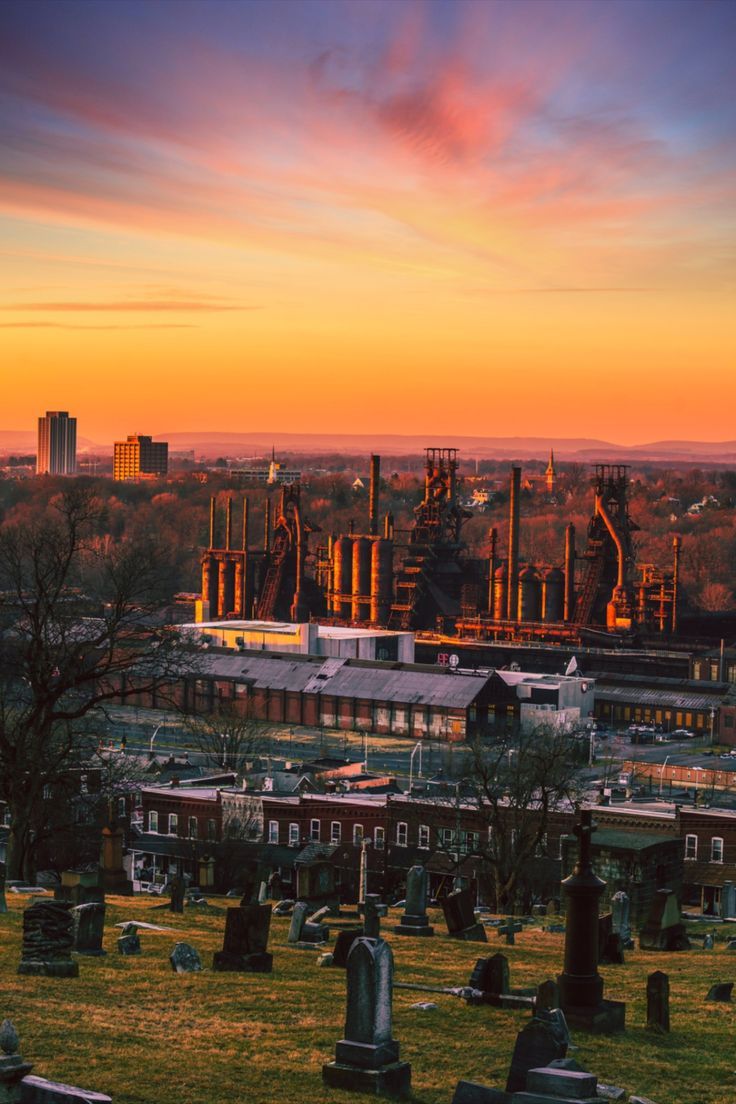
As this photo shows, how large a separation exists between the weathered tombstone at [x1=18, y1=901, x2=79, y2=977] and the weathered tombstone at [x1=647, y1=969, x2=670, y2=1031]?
644 cm

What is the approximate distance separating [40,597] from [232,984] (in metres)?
14.8

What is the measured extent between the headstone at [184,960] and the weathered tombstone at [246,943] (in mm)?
259

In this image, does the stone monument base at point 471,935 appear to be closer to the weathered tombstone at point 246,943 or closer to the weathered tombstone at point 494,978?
the weathered tombstone at point 246,943

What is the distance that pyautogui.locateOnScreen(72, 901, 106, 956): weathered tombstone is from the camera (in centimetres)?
2173

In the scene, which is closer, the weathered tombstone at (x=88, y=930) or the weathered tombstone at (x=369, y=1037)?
the weathered tombstone at (x=369, y=1037)

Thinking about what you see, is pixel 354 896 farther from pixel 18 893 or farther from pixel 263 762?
pixel 263 762

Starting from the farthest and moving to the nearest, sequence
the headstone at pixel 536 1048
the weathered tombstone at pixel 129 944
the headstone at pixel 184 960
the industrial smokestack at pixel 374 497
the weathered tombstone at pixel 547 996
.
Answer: the industrial smokestack at pixel 374 497 → the weathered tombstone at pixel 129 944 → the headstone at pixel 184 960 → the weathered tombstone at pixel 547 996 → the headstone at pixel 536 1048

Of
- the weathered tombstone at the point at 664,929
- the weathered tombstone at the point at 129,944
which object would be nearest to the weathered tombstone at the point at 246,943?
the weathered tombstone at the point at 129,944

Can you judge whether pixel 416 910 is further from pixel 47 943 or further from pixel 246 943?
pixel 47 943

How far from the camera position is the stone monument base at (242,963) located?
21016 millimetres

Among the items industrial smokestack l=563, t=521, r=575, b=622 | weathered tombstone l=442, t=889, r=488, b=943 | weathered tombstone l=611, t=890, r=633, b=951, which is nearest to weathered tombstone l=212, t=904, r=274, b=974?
weathered tombstone l=442, t=889, r=488, b=943

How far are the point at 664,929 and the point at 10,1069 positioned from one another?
16461mm

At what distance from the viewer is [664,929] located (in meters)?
28.1

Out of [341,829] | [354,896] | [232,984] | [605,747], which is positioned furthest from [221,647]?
[232,984]
